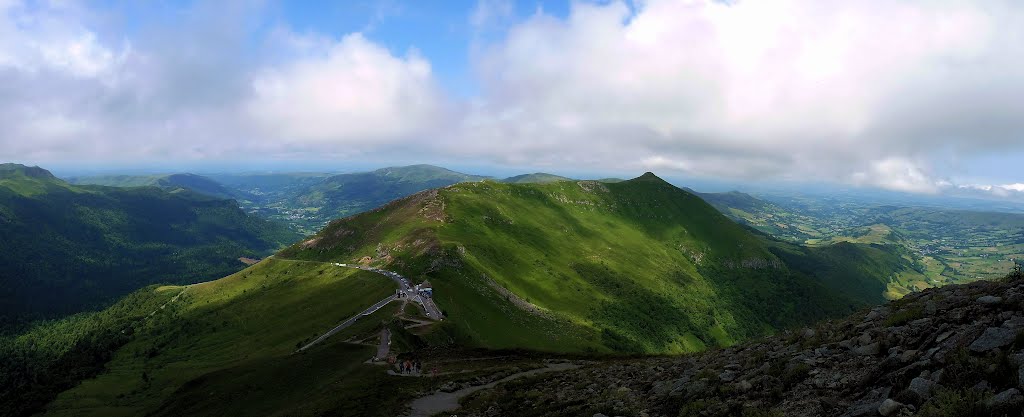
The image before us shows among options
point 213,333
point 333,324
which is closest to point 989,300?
point 333,324

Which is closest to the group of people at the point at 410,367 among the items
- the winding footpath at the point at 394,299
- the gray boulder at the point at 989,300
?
the winding footpath at the point at 394,299

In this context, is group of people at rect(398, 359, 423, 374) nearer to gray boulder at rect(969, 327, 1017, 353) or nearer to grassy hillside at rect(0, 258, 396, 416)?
grassy hillside at rect(0, 258, 396, 416)

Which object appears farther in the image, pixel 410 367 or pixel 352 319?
pixel 352 319

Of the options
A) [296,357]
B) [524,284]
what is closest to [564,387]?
[296,357]

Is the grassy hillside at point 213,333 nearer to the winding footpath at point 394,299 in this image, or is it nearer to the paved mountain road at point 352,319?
the winding footpath at point 394,299

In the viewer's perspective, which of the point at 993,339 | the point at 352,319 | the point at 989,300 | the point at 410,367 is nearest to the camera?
the point at 993,339

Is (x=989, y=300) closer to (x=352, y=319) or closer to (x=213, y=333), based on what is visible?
(x=352, y=319)

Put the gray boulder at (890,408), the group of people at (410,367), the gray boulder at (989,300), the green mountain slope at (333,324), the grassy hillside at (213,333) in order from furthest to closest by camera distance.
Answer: the grassy hillside at (213,333)
the green mountain slope at (333,324)
the group of people at (410,367)
the gray boulder at (989,300)
the gray boulder at (890,408)

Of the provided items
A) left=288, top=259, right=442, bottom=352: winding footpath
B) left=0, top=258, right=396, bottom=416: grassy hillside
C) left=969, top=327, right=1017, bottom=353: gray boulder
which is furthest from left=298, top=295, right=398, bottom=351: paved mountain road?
left=969, top=327, right=1017, bottom=353: gray boulder
